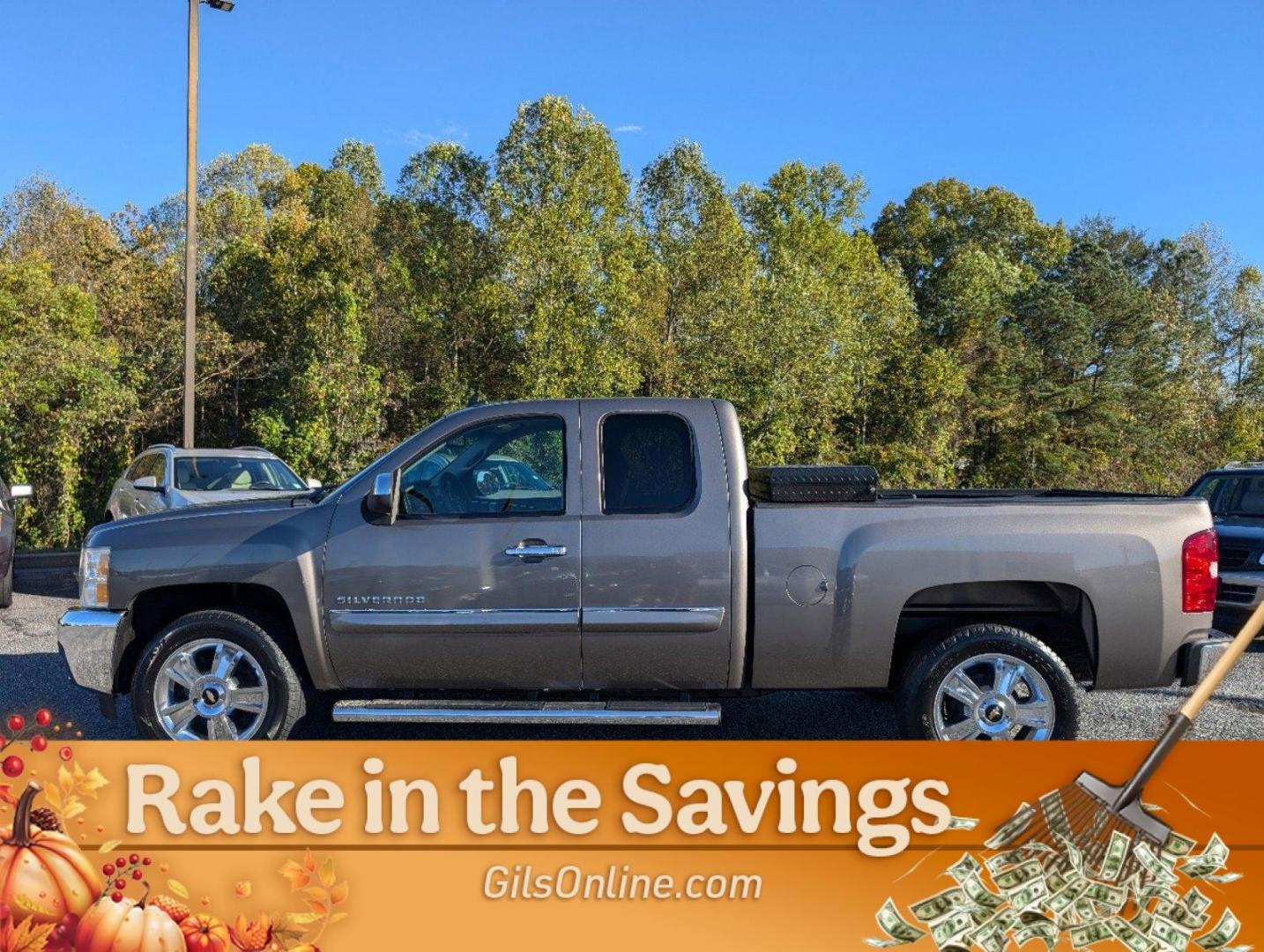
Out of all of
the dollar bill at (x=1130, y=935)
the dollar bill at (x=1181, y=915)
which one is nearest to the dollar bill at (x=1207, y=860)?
the dollar bill at (x=1181, y=915)

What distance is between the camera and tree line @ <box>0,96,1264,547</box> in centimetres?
2072

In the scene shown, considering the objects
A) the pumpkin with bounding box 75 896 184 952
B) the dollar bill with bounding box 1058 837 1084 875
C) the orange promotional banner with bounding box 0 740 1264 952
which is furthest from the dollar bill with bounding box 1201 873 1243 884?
the pumpkin with bounding box 75 896 184 952

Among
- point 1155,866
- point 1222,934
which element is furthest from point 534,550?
point 1222,934

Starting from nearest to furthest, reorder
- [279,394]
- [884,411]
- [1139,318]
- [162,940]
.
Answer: [162,940]
[279,394]
[884,411]
[1139,318]

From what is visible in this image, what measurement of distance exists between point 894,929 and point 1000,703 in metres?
1.79

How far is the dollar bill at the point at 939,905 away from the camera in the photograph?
9.98 ft

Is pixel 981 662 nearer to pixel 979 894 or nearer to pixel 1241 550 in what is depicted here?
pixel 979 894

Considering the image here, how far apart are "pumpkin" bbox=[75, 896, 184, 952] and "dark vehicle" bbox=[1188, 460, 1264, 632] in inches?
300

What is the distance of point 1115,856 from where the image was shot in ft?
10.1

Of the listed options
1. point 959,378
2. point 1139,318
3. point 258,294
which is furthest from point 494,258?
point 1139,318

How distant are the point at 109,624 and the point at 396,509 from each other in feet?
4.76

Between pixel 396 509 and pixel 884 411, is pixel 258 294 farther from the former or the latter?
pixel 396 509

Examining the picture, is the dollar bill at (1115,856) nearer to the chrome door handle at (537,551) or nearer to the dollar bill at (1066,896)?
the dollar bill at (1066,896)

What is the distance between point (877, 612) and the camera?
14.8 ft
